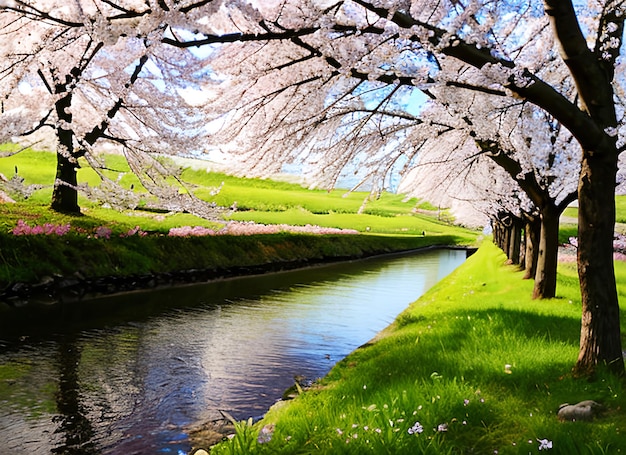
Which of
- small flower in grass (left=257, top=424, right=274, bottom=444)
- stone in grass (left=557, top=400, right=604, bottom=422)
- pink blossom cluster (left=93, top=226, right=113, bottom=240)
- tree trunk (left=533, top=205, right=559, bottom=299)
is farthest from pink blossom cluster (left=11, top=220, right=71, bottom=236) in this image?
stone in grass (left=557, top=400, right=604, bottom=422)

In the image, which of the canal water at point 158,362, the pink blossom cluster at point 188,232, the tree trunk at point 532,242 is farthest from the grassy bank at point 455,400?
the pink blossom cluster at point 188,232

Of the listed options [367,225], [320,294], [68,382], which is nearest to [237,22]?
[68,382]

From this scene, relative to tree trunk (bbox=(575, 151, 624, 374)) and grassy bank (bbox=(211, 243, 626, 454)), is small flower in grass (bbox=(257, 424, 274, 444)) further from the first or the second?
tree trunk (bbox=(575, 151, 624, 374))

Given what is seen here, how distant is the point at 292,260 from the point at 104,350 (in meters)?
19.0

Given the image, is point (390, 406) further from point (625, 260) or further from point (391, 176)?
point (625, 260)

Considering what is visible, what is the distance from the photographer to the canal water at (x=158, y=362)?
20.8 ft

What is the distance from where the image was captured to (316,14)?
17.4 feet

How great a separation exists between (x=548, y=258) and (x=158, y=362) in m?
9.20

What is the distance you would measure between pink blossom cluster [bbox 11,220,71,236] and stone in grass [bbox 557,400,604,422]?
14.5m

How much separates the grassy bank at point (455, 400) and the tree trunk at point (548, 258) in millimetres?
3655

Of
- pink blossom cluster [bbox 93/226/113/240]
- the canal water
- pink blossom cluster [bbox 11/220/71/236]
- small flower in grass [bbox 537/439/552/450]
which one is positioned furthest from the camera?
pink blossom cluster [bbox 93/226/113/240]

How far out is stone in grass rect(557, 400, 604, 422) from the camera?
469 centimetres

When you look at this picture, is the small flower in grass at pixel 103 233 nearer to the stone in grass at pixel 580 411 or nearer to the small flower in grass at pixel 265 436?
the small flower in grass at pixel 265 436

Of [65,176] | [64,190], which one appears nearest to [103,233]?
[65,176]
